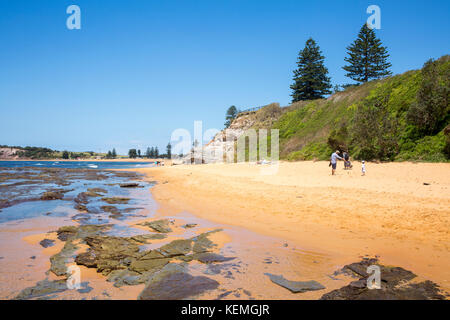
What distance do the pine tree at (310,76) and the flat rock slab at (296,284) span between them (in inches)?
1867

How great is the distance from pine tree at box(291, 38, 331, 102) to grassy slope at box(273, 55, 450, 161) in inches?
257

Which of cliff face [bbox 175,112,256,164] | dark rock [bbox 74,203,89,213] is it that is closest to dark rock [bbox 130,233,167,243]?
dark rock [bbox 74,203,89,213]

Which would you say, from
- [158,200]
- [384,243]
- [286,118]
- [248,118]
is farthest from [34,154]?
[384,243]

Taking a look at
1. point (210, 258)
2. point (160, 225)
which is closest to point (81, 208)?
point (160, 225)

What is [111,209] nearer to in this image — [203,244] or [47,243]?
[47,243]

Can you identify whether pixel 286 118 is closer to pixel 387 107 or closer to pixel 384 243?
pixel 387 107

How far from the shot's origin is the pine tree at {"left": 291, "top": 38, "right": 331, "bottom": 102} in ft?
151

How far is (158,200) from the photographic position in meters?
12.4

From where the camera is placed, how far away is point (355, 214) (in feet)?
24.5

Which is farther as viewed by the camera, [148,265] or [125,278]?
[148,265]

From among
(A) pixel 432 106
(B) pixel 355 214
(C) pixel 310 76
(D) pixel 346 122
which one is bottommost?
(B) pixel 355 214

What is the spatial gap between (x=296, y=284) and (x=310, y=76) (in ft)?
160

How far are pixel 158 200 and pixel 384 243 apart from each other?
32.5 feet

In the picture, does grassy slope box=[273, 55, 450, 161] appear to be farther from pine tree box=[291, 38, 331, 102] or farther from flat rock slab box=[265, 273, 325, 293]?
flat rock slab box=[265, 273, 325, 293]
